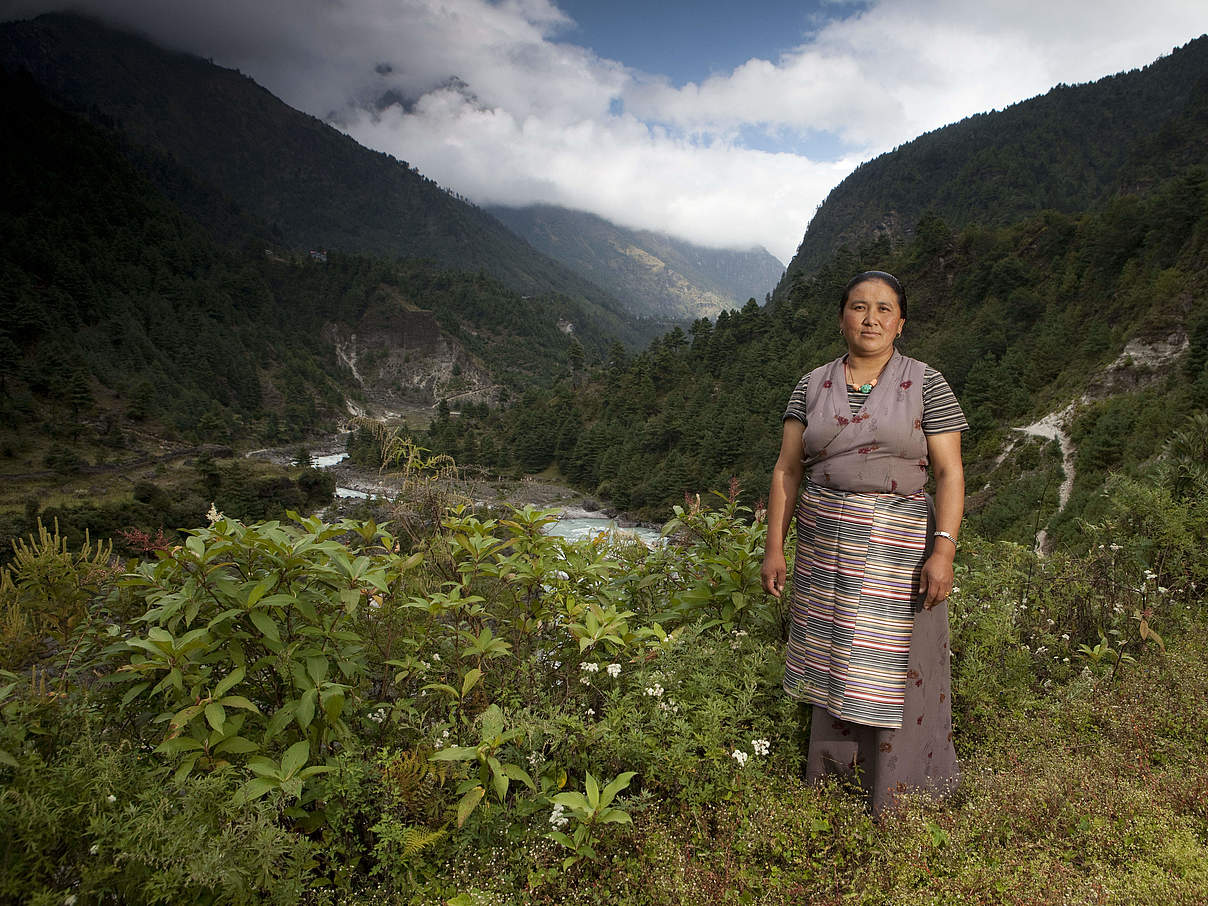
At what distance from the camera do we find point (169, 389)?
80125 mm

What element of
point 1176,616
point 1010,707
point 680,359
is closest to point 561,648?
point 1010,707

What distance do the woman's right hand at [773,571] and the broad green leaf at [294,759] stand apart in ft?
6.04

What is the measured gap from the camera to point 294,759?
68.0 inches

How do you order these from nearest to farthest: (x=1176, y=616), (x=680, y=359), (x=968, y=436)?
(x=1176, y=616), (x=968, y=436), (x=680, y=359)

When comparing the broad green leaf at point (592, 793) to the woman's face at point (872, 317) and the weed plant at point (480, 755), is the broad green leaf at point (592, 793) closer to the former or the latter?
the weed plant at point (480, 755)

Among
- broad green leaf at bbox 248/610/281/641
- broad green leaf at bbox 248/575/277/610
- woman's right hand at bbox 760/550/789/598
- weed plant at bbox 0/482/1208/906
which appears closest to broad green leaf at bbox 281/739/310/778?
weed plant at bbox 0/482/1208/906

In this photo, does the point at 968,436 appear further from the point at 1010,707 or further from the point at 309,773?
the point at 309,773

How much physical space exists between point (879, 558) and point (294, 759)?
7.14 feet

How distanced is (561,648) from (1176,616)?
3.99 m

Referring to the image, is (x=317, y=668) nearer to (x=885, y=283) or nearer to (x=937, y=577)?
(x=937, y=577)

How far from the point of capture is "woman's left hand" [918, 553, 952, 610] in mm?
2162

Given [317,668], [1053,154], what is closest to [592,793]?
[317,668]

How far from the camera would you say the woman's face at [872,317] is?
227cm

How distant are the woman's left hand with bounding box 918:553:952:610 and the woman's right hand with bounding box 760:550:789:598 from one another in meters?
0.55
